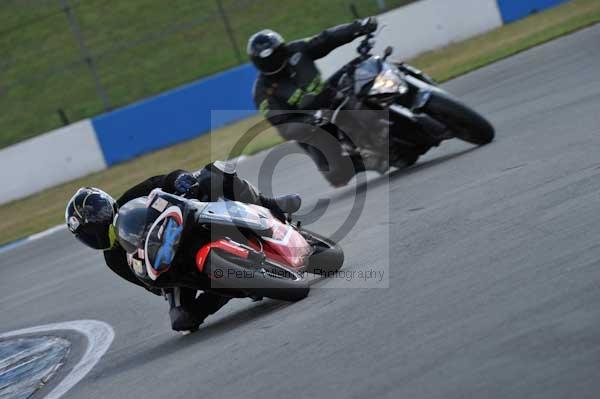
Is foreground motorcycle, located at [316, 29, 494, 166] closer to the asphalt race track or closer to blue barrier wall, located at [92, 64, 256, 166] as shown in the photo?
the asphalt race track

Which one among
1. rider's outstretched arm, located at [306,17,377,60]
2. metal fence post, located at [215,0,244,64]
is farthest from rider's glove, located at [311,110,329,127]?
metal fence post, located at [215,0,244,64]

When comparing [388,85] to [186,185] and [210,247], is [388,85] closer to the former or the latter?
[186,185]

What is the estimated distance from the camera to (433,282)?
→ 5.97m

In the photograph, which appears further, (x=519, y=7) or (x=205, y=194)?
(x=519, y=7)

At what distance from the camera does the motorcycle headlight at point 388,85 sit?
1011cm

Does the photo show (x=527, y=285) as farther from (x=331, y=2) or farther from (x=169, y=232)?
(x=331, y=2)

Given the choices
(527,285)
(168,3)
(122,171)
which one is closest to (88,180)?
(122,171)

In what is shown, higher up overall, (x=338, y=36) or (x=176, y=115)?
(x=338, y=36)

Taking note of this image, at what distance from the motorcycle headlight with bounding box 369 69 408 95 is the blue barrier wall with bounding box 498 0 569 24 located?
1145cm

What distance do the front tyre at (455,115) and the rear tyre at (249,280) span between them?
3676mm

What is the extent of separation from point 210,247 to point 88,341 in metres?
2.15

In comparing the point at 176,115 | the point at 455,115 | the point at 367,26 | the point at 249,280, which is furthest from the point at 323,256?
the point at 176,115

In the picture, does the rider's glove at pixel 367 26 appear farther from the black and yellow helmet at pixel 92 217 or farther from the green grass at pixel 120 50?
the green grass at pixel 120 50

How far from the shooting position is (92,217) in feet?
Answer: 22.9
